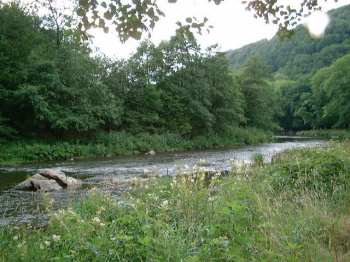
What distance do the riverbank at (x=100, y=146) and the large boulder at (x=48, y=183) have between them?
1046 cm

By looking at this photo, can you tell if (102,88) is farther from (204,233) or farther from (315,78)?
(315,78)

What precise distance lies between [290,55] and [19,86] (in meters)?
138

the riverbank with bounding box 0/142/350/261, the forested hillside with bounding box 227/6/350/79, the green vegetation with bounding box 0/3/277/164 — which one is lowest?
the riverbank with bounding box 0/142/350/261

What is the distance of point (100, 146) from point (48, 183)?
55.7ft

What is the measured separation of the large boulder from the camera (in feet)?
45.4

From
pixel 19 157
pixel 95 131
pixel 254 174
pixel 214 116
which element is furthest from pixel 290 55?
pixel 254 174

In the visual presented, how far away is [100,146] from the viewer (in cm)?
3098

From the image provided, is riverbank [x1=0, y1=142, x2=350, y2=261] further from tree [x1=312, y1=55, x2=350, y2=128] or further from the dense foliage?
tree [x1=312, y1=55, x2=350, y2=128]

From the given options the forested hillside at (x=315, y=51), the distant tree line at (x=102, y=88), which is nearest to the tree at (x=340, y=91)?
the distant tree line at (x=102, y=88)

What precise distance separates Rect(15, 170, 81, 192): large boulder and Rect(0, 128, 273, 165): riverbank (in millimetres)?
10457

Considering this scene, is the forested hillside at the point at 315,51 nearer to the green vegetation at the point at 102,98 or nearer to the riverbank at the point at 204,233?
the green vegetation at the point at 102,98

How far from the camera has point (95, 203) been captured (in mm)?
8164

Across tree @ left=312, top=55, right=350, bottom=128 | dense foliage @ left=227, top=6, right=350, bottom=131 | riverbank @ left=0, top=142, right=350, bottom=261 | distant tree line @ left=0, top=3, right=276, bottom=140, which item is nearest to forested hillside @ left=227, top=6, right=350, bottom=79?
dense foliage @ left=227, top=6, right=350, bottom=131

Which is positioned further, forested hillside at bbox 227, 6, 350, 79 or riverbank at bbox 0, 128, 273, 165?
forested hillside at bbox 227, 6, 350, 79
